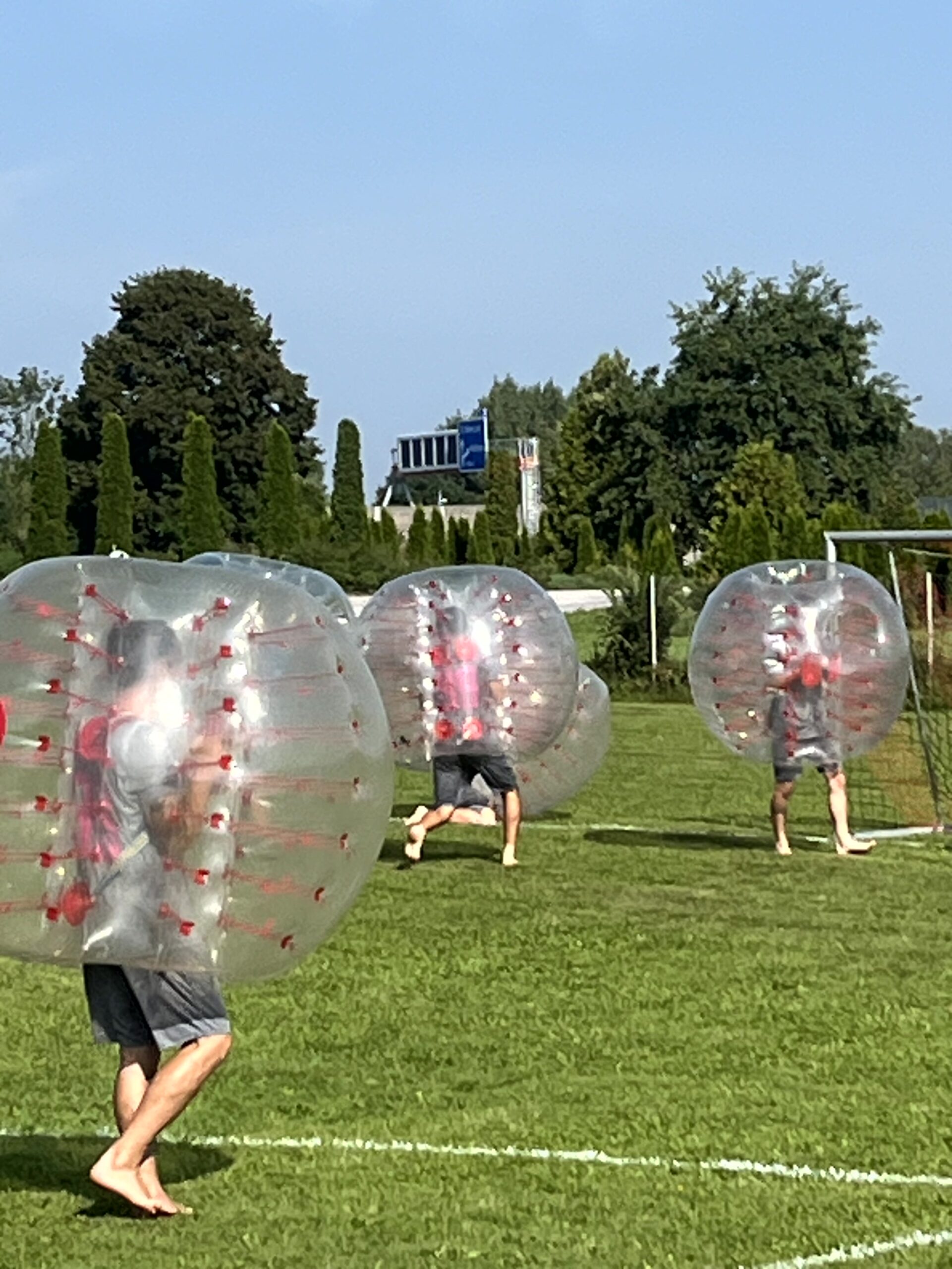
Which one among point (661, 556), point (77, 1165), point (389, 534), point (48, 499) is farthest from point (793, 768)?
point (389, 534)

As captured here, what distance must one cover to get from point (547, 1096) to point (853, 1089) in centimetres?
108

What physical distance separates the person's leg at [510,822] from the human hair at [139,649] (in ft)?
30.6

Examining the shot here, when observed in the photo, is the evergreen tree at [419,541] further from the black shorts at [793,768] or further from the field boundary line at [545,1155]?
the field boundary line at [545,1155]

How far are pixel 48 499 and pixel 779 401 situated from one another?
25960mm

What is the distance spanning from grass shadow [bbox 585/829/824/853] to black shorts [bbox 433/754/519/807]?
195 cm

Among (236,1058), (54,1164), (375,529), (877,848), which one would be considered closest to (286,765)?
(54,1164)

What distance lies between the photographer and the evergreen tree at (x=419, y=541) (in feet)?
257

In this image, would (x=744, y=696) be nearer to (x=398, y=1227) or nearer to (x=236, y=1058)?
(x=236, y=1058)

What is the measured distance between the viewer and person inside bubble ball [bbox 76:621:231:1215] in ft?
22.0

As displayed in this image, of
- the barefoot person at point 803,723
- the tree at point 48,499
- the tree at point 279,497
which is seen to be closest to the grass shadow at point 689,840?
the barefoot person at point 803,723

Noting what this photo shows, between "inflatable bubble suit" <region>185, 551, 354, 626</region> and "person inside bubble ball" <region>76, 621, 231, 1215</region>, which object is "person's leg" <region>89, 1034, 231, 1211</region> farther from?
"inflatable bubble suit" <region>185, 551, 354, 626</region>

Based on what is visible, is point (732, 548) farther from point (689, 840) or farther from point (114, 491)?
point (689, 840)

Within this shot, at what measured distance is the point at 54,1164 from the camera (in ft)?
26.0

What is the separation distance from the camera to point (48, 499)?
7181 centimetres
